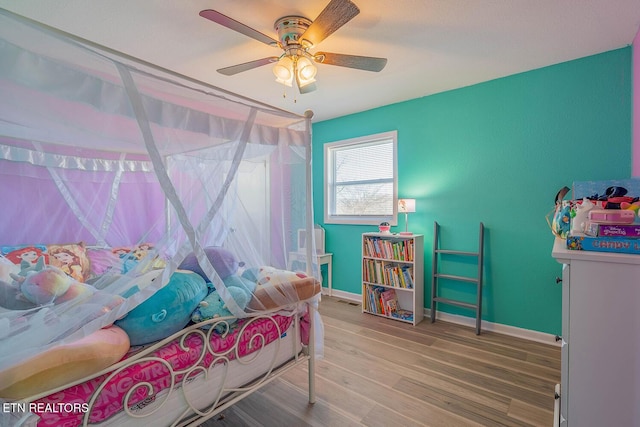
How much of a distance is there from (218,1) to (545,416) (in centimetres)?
324

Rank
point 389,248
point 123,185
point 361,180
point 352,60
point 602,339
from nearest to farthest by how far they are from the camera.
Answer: point 602,339 → point 123,185 → point 352,60 → point 389,248 → point 361,180

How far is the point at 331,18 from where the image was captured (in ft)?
5.12

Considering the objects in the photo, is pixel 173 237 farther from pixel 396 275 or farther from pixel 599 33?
pixel 599 33

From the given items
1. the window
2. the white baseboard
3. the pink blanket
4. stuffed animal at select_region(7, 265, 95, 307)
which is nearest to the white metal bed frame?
the pink blanket

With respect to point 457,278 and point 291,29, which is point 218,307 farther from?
point 457,278

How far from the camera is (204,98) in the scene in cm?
126

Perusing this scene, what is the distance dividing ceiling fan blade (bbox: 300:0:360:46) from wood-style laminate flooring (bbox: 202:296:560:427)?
2.33m

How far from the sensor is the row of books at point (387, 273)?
3.14m

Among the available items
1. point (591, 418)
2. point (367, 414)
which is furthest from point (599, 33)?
point (367, 414)

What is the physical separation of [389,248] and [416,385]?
60.0 inches

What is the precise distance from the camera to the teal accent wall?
2.37 m

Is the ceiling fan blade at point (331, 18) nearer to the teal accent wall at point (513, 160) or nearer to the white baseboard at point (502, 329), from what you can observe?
the teal accent wall at point (513, 160)

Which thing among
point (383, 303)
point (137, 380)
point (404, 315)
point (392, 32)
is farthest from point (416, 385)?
point (392, 32)

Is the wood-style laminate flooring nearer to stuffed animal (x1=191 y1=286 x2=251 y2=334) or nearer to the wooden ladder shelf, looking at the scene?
the wooden ladder shelf
